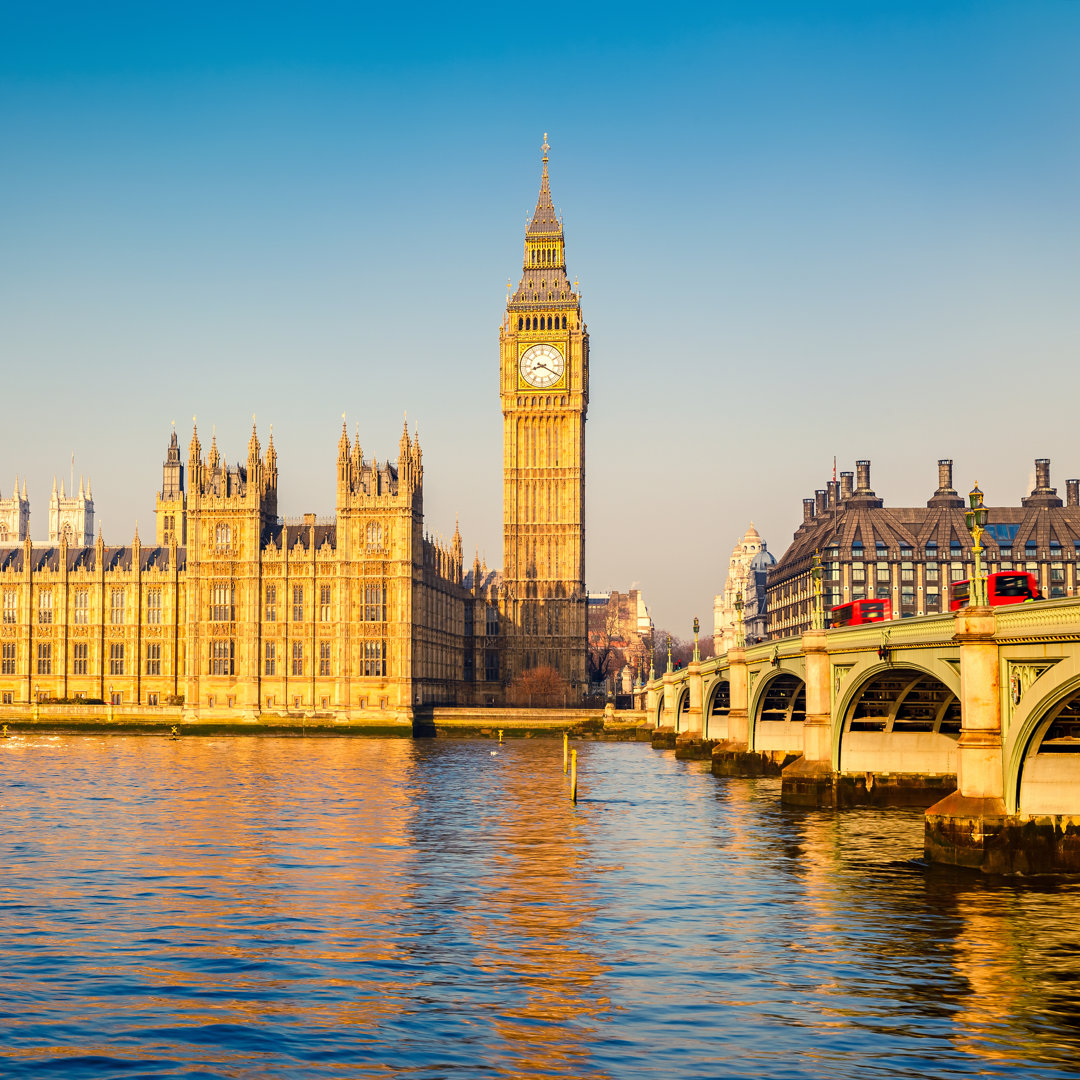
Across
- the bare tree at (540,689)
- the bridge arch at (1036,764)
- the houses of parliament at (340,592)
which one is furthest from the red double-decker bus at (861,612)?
the bare tree at (540,689)

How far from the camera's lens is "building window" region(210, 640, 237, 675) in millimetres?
140750

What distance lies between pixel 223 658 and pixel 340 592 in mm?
14114

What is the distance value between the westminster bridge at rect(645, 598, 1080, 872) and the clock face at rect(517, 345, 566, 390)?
285ft

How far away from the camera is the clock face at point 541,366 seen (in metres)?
170

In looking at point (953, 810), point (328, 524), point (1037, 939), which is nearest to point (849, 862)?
point (953, 810)

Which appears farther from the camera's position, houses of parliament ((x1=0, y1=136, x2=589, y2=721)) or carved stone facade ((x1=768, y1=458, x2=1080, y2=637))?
carved stone facade ((x1=768, y1=458, x2=1080, y2=637))

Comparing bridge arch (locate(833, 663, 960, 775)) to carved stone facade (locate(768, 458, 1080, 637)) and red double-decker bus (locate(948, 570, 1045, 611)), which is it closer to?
red double-decker bus (locate(948, 570, 1045, 611))

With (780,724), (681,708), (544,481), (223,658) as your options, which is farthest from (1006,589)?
(544,481)

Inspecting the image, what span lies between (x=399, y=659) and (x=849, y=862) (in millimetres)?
95076

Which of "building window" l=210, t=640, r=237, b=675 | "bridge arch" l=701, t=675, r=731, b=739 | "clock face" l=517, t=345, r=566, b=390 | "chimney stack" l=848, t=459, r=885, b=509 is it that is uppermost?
"clock face" l=517, t=345, r=566, b=390

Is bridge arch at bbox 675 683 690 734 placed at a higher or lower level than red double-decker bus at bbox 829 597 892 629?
lower

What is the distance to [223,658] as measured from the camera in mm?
141000

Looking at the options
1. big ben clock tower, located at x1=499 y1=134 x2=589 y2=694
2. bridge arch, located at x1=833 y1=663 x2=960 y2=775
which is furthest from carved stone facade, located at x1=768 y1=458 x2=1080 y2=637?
bridge arch, located at x1=833 y1=663 x2=960 y2=775

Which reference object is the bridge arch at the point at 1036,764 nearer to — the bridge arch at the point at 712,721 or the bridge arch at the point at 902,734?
the bridge arch at the point at 902,734
